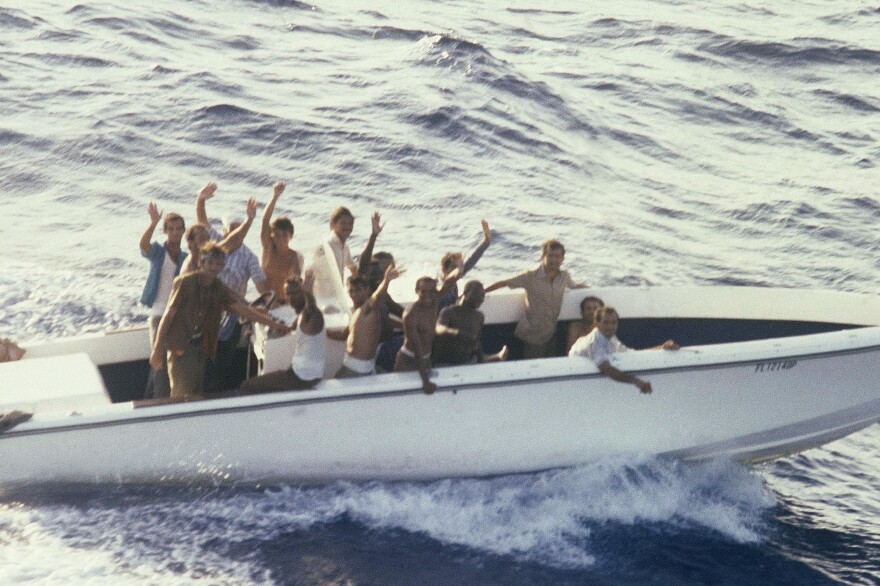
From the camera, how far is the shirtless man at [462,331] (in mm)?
9031

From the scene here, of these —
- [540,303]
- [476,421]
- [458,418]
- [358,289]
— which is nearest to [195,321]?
[358,289]

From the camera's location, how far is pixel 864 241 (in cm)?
1680

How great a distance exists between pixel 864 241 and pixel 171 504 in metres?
11.6

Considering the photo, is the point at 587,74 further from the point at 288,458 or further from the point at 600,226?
the point at 288,458

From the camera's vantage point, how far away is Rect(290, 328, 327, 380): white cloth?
28.2 ft

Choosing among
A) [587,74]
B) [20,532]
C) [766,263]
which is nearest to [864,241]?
[766,263]

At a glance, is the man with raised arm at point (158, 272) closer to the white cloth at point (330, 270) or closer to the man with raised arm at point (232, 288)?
the man with raised arm at point (232, 288)

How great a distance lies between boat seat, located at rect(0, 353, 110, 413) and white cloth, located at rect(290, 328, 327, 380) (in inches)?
57.7

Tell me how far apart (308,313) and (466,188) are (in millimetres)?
9786

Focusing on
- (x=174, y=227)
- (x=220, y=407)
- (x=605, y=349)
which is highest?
(x=174, y=227)

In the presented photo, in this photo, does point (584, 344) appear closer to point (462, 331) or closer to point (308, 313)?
point (462, 331)

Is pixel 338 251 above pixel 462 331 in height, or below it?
above

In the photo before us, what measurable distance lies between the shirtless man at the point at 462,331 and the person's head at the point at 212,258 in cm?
176

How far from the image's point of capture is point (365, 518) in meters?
8.90
